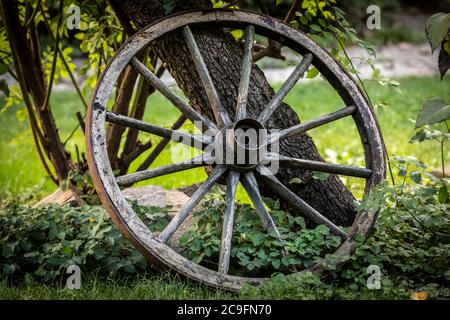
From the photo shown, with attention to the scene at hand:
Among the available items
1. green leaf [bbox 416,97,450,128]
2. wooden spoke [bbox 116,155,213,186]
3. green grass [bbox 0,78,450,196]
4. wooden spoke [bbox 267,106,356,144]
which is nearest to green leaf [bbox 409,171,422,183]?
green leaf [bbox 416,97,450,128]

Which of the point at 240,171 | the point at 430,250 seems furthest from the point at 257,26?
the point at 430,250

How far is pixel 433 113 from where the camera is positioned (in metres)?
2.53

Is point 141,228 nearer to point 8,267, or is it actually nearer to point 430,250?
point 8,267

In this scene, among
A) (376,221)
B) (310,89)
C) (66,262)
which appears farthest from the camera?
(310,89)

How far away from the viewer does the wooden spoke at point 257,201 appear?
8.99 feet

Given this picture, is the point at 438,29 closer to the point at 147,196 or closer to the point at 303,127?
the point at 303,127

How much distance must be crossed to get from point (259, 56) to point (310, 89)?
20.8 feet

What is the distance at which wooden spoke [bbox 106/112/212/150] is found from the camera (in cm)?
265

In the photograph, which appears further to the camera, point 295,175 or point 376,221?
point 295,175

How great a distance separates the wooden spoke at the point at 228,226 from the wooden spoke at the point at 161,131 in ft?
0.69

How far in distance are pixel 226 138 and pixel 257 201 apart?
0.34 metres

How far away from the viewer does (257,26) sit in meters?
2.95

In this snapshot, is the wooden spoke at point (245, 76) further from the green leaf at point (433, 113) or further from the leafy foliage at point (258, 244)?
the green leaf at point (433, 113)

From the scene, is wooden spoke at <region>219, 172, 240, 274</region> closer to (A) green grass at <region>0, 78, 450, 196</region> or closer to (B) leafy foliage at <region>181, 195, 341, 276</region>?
(B) leafy foliage at <region>181, 195, 341, 276</region>
